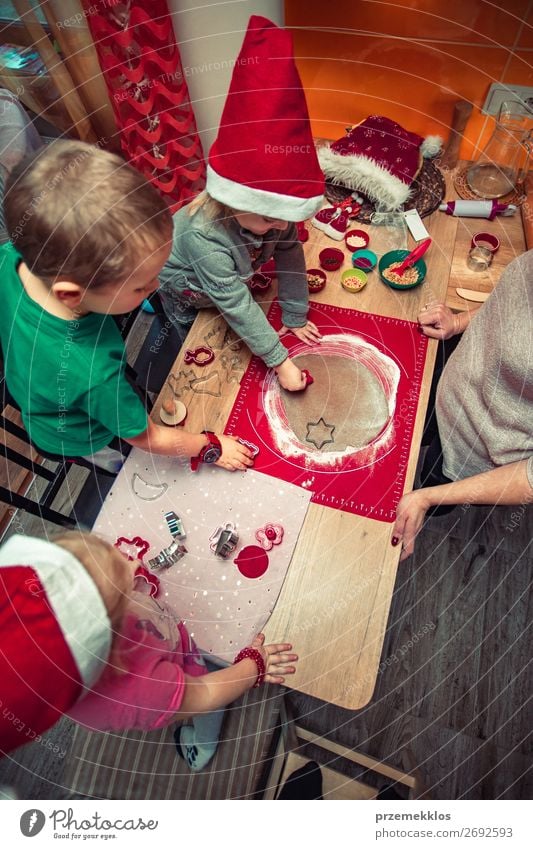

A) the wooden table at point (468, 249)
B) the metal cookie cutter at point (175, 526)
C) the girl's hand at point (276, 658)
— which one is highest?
the wooden table at point (468, 249)

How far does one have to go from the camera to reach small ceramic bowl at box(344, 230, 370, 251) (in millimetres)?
1200

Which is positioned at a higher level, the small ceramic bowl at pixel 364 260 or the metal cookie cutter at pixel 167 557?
the small ceramic bowl at pixel 364 260

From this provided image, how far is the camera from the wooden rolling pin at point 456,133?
1.32m

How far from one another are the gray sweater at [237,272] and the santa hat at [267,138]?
116 millimetres

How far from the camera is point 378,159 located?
49.5 inches

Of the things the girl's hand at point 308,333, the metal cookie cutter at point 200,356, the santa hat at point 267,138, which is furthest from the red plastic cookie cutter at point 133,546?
the santa hat at point 267,138

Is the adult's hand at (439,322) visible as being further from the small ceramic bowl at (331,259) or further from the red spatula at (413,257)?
the small ceramic bowl at (331,259)

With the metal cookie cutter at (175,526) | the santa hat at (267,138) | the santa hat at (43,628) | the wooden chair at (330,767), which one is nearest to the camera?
the santa hat at (43,628)

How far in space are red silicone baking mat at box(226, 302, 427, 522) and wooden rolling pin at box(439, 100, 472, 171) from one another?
1.84ft

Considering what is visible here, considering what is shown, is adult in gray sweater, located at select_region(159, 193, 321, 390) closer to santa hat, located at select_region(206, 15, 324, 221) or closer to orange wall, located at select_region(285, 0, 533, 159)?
santa hat, located at select_region(206, 15, 324, 221)

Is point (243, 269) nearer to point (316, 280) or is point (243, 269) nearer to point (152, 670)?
point (316, 280)

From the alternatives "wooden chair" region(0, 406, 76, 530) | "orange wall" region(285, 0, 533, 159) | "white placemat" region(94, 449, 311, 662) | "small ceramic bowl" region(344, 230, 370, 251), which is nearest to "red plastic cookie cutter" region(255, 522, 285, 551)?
"white placemat" region(94, 449, 311, 662)

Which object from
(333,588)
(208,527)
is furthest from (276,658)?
(208,527)
